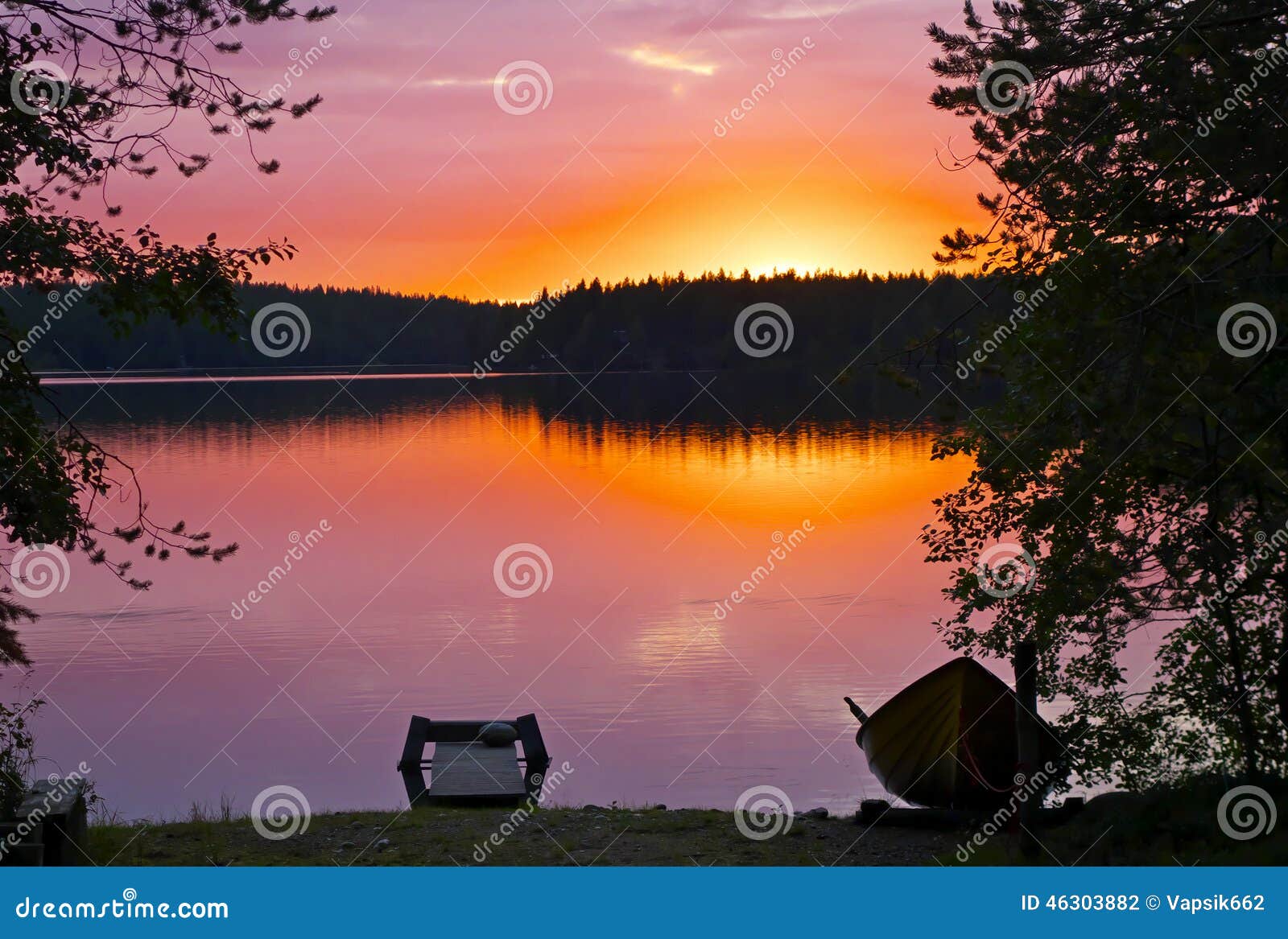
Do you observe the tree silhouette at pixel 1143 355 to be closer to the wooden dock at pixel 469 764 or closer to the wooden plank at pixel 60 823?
the wooden dock at pixel 469 764

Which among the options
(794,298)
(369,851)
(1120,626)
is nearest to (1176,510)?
(1120,626)

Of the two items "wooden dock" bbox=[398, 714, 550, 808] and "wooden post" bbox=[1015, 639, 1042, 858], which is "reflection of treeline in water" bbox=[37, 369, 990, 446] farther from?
"wooden post" bbox=[1015, 639, 1042, 858]

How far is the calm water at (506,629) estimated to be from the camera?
59.7ft

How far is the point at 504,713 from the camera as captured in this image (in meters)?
20.5

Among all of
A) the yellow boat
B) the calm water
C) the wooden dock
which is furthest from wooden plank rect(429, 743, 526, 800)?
the yellow boat

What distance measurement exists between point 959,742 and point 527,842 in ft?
19.2

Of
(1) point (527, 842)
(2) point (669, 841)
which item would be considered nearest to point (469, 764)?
(1) point (527, 842)

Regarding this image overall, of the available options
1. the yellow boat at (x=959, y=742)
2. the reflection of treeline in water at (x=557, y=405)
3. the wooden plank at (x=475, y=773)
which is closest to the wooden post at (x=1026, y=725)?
the yellow boat at (x=959, y=742)

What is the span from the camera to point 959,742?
602 inches

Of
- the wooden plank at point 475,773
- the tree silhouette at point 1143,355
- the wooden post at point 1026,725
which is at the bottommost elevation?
the wooden plank at point 475,773

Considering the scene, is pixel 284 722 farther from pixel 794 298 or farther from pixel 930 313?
pixel 794 298

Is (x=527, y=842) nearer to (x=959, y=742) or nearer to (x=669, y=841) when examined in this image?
(x=669, y=841)

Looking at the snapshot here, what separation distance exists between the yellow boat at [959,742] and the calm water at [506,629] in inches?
40.9

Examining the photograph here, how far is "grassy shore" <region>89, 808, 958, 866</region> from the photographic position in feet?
38.4
